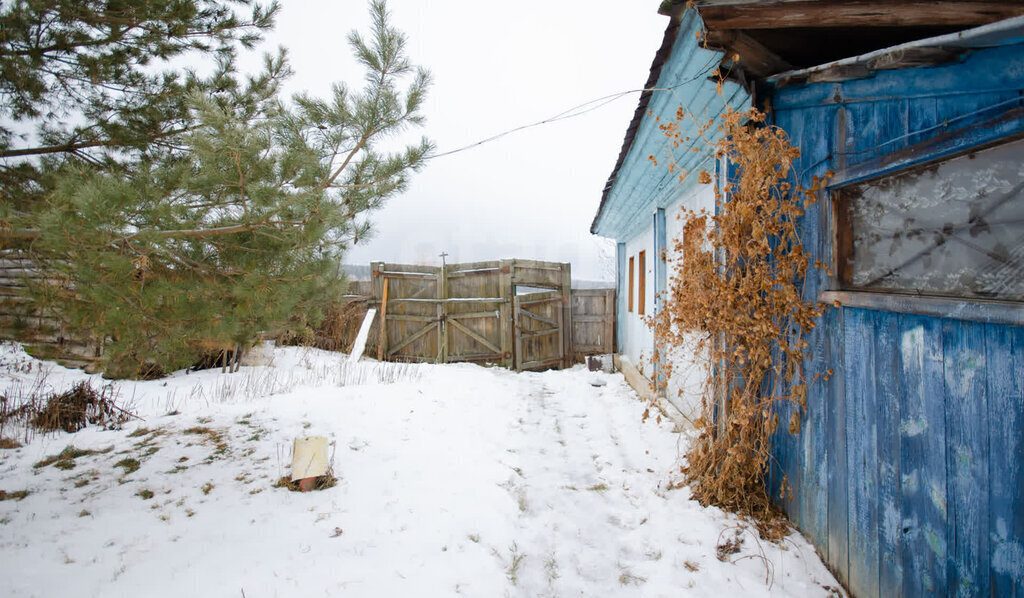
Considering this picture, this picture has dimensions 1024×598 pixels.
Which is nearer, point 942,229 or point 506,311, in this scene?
point 942,229

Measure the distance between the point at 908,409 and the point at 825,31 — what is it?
183 cm

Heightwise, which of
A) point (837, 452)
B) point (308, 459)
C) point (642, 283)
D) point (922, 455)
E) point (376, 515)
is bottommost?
point (376, 515)

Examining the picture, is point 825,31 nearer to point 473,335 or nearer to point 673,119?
point 673,119

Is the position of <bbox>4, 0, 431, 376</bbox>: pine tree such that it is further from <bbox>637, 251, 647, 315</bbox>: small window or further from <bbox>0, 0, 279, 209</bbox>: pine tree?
Result: <bbox>637, 251, 647, 315</bbox>: small window

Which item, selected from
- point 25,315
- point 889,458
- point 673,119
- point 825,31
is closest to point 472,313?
point 673,119

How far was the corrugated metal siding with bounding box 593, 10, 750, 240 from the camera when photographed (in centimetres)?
246

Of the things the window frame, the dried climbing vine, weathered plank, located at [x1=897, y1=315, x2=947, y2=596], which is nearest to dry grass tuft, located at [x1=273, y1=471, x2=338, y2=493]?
the dried climbing vine

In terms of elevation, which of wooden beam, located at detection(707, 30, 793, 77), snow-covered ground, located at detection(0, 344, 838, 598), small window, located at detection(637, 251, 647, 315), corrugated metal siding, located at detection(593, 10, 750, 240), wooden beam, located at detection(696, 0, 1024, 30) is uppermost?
corrugated metal siding, located at detection(593, 10, 750, 240)

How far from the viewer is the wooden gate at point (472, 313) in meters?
8.40

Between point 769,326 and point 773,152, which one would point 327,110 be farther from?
point 769,326

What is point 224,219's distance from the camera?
2562 mm

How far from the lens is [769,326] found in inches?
91.7

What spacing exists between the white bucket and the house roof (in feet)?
10.6

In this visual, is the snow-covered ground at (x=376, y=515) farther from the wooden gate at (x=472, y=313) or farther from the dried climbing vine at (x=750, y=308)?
the wooden gate at (x=472, y=313)
